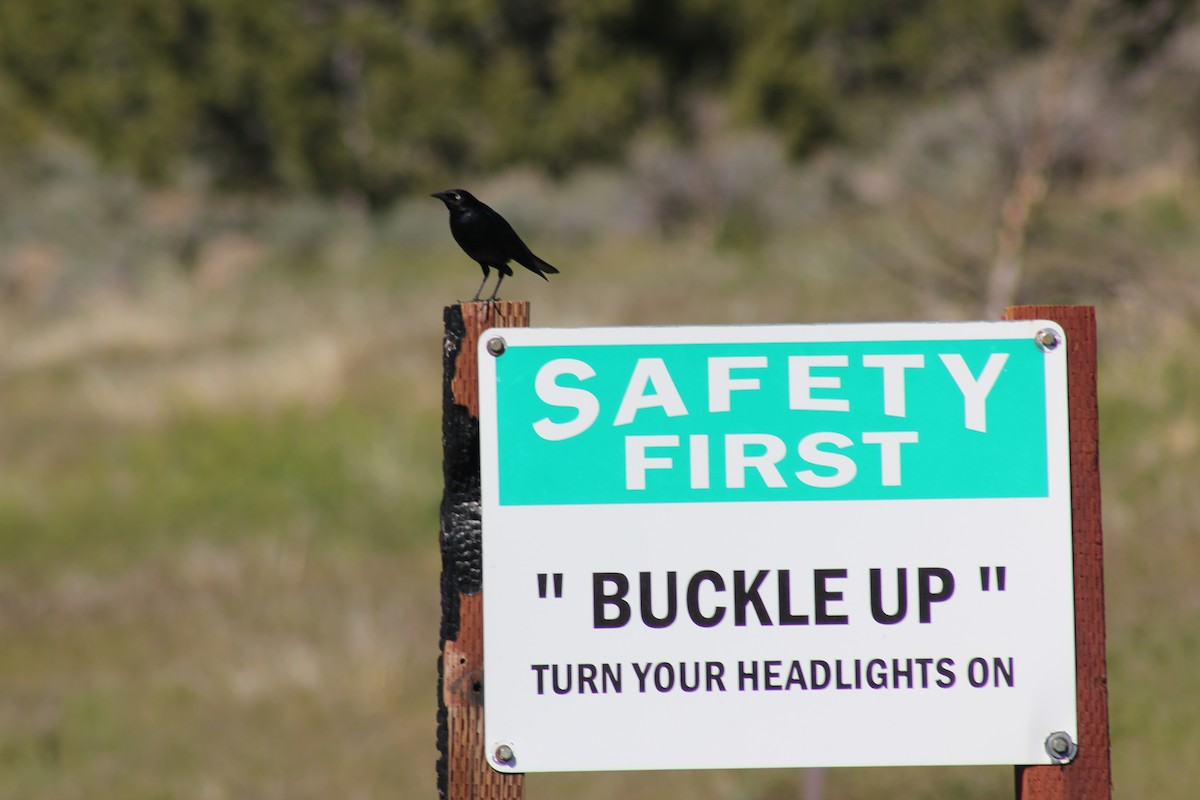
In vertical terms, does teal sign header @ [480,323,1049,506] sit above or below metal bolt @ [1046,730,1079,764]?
above

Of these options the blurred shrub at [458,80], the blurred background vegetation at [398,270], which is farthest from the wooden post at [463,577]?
the blurred shrub at [458,80]

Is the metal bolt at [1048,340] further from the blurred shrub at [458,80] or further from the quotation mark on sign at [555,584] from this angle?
the blurred shrub at [458,80]

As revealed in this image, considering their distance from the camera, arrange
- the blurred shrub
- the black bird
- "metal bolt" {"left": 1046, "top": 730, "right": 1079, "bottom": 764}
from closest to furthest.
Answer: "metal bolt" {"left": 1046, "top": 730, "right": 1079, "bottom": 764} → the black bird → the blurred shrub

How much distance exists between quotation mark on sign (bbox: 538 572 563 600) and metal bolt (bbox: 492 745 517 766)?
8.7 inches

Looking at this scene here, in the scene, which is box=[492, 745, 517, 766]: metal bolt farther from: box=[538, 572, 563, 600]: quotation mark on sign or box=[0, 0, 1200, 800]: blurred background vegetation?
box=[0, 0, 1200, 800]: blurred background vegetation

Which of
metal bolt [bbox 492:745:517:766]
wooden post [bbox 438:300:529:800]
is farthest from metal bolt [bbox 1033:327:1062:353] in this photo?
metal bolt [bbox 492:745:517:766]

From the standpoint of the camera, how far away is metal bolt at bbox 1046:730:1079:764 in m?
2.18

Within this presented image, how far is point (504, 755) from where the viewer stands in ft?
7.16

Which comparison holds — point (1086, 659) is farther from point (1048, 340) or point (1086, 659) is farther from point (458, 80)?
point (458, 80)

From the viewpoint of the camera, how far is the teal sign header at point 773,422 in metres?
2.21

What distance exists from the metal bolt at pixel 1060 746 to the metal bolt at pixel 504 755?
768 mm

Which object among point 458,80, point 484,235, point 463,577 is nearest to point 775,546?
point 463,577

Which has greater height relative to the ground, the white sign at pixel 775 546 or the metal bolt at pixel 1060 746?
the white sign at pixel 775 546

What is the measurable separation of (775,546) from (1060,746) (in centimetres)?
50
